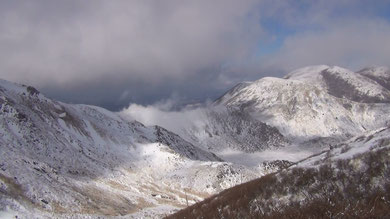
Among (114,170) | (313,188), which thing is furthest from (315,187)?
(114,170)

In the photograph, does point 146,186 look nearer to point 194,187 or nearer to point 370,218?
point 194,187

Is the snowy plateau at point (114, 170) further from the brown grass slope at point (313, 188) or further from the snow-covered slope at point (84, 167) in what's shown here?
the snow-covered slope at point (84, 167)

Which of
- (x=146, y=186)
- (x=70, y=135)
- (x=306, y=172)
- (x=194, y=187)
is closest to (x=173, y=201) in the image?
(x=146, y=186)

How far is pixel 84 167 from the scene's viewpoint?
237 ft

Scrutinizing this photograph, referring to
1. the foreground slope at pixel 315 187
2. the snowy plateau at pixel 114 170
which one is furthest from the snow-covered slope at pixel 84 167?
the foreground slope at pixel 315 187

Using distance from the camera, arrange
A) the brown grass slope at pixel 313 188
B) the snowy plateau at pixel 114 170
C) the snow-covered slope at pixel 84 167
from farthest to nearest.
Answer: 1. the snow-covered slope at pixel 84 167
2. the snowy plateau at pixel 114 170
3. the brown grass slope at pixel 313 188

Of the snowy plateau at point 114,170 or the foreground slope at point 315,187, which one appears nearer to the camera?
the foreground slope at point 315,187

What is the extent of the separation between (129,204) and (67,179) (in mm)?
11109

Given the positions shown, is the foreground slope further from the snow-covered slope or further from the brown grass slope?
the snow-covered slope

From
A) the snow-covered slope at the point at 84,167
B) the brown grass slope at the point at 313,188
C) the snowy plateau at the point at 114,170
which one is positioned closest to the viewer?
the brown grass slope at the point at 313,188

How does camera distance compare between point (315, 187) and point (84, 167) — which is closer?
point (315, 187)

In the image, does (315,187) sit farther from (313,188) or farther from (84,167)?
(84,167)

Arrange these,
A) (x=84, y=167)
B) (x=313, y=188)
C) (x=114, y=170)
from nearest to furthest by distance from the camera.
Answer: (x=313, y=188) < (x=84, y=167) < (x=114, y=170)

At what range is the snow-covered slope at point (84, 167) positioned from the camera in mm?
42753
